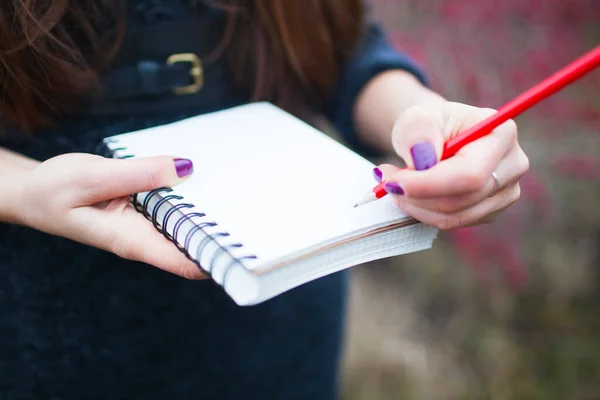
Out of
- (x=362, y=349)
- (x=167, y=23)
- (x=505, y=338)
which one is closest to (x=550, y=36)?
(x=505, y=338)

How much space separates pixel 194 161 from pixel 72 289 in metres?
0.19

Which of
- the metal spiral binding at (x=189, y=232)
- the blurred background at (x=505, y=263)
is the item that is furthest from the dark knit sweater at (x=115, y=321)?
the blurred background at (x=505, y=263)

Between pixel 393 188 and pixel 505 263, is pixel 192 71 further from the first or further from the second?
pixel 505 263

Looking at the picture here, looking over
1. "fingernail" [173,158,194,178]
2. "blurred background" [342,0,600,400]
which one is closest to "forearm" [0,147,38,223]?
"fingernail" [173,158,194,178]

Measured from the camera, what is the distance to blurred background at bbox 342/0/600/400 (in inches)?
64.0

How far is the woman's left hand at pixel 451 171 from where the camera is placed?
0.46m

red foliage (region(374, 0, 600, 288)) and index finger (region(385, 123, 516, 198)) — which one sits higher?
index finger (region(385, 123, 516, 198))

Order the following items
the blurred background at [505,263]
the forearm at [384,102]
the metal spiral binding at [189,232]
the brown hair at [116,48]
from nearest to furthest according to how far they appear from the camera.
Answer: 1. the metal spiral binding at [189,232]
2. the brown hair at [116,48]
3. the forearm at [384,102]
4. the blurred background at [505,263]

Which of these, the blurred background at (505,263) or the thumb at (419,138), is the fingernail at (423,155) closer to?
the thumb at (419,138)

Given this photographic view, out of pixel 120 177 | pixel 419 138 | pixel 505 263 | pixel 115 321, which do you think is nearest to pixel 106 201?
pixel 120 177

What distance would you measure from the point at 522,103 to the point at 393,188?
124mm

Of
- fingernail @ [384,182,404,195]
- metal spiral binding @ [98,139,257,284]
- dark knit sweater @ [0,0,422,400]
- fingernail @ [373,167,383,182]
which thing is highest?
fingernail @ [384,182,404,195]

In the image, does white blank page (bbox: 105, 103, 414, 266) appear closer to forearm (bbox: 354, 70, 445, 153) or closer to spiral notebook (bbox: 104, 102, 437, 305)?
spiral notebook (bbox: 104, 102, 437, 305)

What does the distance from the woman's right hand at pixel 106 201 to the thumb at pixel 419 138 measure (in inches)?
7.3
